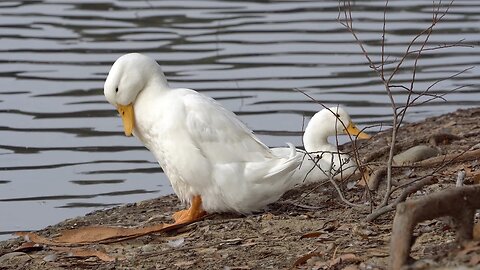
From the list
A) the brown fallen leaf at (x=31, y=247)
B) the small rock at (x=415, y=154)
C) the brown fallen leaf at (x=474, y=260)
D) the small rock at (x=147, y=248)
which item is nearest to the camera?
the brown fallen leaf at (x=474, y=260)

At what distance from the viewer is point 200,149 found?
7.35m

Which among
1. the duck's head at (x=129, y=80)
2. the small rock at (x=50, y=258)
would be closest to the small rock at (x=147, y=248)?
the small rock at (x=50, y=258)

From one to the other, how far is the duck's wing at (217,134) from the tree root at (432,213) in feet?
8.52

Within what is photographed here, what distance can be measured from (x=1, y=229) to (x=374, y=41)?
22.5ft

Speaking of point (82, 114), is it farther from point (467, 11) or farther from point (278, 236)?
point (467, 11)

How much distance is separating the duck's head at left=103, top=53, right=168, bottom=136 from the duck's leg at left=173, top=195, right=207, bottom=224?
0.59 metres

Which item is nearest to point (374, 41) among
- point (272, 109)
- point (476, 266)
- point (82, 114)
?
point (272, 109)

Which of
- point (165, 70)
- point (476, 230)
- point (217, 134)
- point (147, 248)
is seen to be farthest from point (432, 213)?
point (165, 70)

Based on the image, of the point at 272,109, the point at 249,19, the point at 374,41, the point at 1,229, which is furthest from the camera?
the point at 249,19

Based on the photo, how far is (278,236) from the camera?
6.42 metres

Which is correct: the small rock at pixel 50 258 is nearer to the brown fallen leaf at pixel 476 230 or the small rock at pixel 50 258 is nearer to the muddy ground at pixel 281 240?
the muddy ground at pixel 281 240

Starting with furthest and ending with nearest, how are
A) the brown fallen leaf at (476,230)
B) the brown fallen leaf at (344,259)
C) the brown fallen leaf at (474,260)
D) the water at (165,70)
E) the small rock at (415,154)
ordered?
the water at (165,70) → the small rock at (415,154) → the brown fallen leaf at (344,259) → the brown fallen leaf at (476,230) → the brown fallen leaf at (474,260)

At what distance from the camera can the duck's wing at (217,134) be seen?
733cm

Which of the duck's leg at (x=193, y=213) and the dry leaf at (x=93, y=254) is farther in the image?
the duck's leg at (x=193, y=213)
